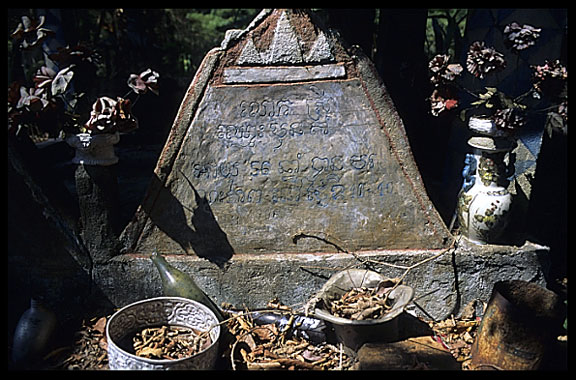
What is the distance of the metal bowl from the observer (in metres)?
2.81

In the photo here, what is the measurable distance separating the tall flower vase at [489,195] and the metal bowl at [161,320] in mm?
1791

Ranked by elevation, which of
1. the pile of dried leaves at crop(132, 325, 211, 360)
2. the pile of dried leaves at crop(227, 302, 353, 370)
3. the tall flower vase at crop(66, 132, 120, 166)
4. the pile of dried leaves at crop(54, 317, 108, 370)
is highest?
the tall flower vase at crop(66, 132, 120, 166)

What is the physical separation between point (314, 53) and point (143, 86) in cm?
109

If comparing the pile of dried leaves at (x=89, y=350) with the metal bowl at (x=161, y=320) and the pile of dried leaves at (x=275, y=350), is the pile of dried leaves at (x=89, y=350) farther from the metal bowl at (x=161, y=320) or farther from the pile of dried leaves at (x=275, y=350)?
the pile of dried leaves at (x=275, y=350)

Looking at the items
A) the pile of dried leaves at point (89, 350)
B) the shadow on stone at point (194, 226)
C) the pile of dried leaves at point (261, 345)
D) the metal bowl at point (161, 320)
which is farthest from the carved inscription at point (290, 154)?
the pile of dried leaves at point (89, 350)

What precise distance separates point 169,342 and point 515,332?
1981 millimetres

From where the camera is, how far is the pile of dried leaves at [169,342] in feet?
9.74

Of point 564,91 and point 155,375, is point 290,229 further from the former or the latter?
point 564,91

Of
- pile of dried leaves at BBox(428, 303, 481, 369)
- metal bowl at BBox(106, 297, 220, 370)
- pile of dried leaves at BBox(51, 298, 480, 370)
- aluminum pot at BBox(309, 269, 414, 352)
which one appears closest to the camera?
metal bowl at BBox(106, 297, 220, 370)

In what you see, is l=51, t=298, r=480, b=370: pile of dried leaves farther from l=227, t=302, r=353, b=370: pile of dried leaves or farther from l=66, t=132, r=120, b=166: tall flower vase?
l=66, t=132, r=120, b=166: tall flower vase

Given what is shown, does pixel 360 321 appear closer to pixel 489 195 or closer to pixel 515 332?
pixel 515 332

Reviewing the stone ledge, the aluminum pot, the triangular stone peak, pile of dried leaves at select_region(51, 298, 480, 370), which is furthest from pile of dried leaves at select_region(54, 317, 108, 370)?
the aluminum pot

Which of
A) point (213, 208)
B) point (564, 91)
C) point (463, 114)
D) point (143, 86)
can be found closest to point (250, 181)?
point (213, 208)

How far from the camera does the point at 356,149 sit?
11.0 ft
